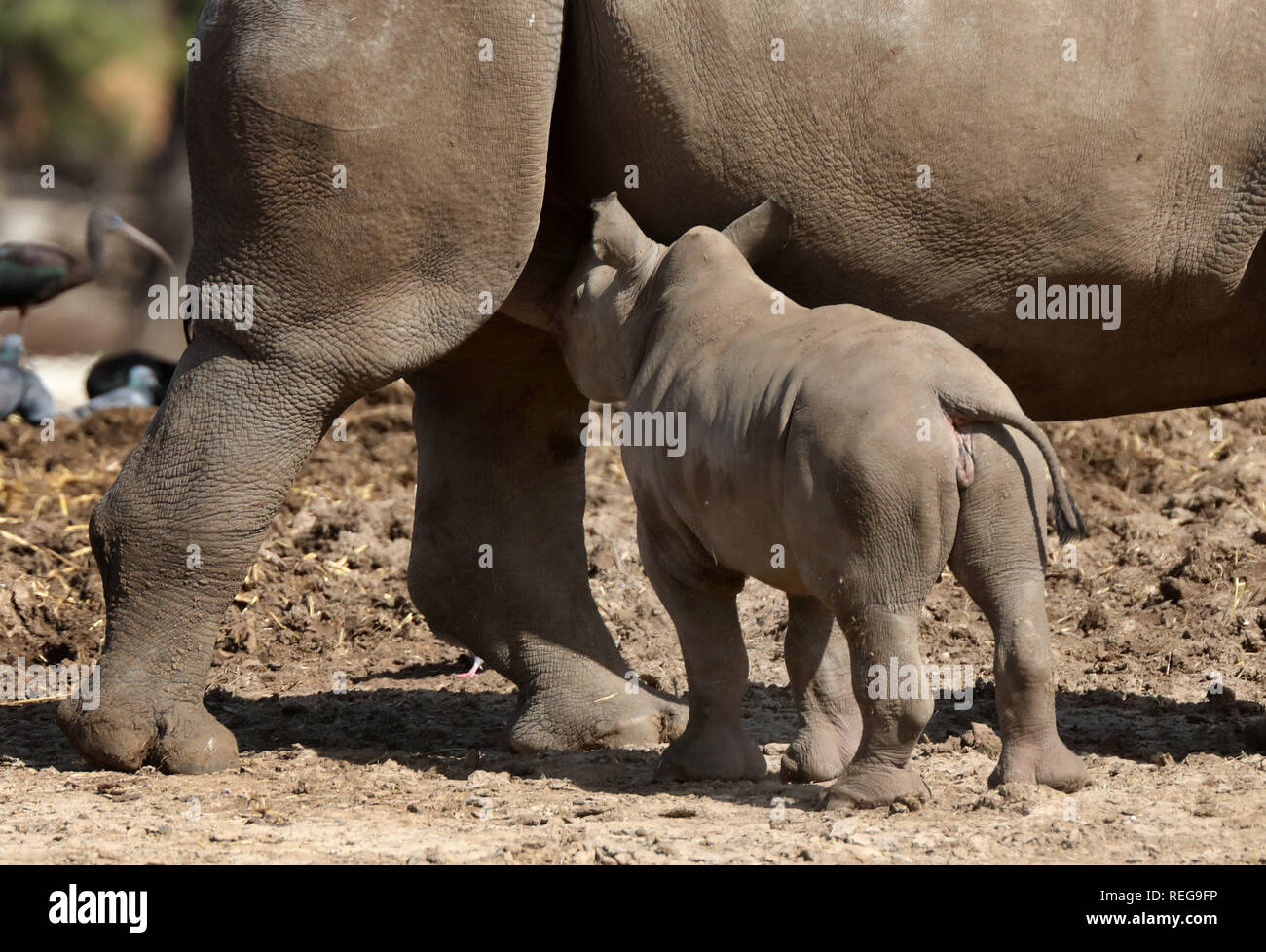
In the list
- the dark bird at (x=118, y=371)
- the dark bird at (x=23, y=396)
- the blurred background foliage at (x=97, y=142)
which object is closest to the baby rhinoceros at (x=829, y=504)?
the dark bird at (x=23, y=396)

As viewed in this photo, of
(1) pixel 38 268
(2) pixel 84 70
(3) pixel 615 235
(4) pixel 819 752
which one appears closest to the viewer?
(4) pixel 819 752

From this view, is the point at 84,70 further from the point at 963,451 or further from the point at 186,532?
the point at 963,451

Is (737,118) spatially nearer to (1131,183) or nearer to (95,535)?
(1131,183)

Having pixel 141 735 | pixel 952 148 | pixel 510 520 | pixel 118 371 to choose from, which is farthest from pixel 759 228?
pixel 118 371

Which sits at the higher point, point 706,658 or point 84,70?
point 84,70

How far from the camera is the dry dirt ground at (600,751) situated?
3887mm

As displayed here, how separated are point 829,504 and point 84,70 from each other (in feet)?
78.6

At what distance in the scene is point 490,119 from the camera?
451cm

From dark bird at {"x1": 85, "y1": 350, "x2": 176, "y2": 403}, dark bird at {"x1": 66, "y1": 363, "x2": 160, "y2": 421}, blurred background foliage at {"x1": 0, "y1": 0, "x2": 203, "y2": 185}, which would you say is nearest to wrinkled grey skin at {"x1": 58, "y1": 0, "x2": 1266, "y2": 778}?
dark bird at {"x1": 66, "y1": 363, "x2": 160, "y2": 421}

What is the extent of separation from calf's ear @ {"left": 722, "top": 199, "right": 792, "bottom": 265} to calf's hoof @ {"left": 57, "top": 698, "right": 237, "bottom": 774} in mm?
1944

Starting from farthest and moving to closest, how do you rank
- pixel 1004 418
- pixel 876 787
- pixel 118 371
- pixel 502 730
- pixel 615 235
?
pixel 118 371
pixel 502 730
pixel 615 235
pixel 876 787
pixel 1004 418

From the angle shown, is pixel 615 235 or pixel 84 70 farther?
pixel 84 70

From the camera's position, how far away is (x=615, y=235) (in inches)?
184

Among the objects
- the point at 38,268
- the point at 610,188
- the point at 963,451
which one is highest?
the point at 38,268
